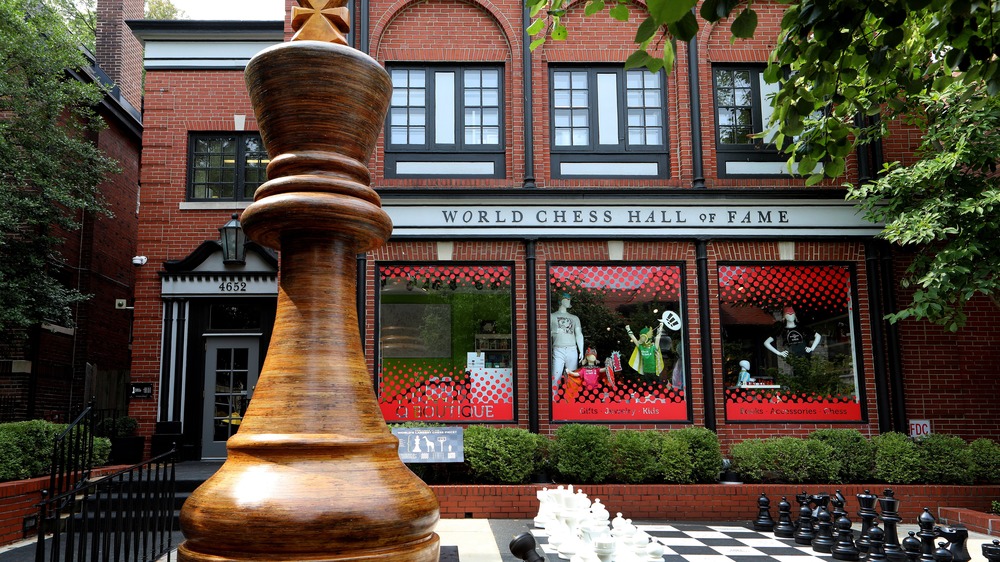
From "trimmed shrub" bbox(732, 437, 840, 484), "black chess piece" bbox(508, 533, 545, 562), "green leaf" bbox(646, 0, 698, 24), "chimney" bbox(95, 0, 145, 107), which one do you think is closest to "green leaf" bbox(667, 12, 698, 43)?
"green leaf" bbox(646, 0, 698, 24)

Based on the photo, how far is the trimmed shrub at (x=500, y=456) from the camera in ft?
29.3

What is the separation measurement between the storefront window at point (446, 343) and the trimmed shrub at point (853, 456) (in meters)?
4.27

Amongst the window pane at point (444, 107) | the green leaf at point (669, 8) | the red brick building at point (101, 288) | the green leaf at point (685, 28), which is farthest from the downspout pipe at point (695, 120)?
the red brick building at point (101, 288)

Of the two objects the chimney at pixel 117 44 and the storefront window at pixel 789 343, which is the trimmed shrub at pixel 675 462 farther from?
the chimney at pixel 117 44

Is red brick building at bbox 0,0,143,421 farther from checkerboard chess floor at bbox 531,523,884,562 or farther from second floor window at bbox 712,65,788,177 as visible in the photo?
second floor window at bbox 712,65,788,177

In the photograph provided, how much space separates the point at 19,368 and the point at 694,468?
39.1 ft

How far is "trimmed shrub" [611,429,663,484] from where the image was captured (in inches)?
353

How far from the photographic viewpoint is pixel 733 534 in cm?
787

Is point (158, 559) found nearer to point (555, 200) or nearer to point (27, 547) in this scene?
point (27, 547)

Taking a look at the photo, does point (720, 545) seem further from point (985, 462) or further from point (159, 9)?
point (159, 9)

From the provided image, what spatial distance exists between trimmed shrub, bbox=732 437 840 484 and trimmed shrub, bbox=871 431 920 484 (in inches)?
20.8

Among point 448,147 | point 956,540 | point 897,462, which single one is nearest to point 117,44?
point 448,147

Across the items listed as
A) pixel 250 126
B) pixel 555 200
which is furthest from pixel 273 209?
pixel 250 126

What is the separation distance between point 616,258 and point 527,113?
8.40 ft
